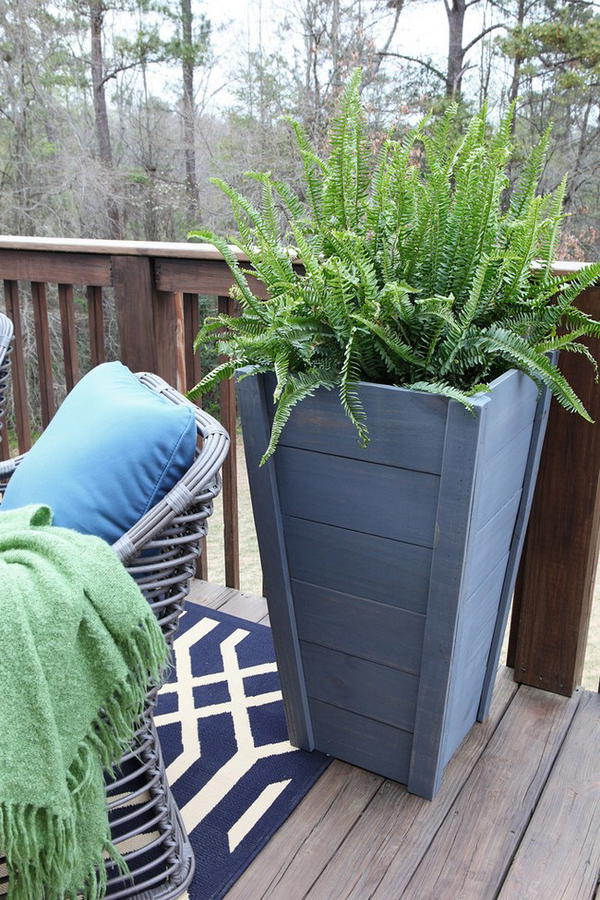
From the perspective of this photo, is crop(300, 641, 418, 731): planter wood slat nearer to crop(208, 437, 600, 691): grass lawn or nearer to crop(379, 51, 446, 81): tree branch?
crop(208, 437, 600, 691): grass lawn

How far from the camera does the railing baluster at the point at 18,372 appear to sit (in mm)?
2420

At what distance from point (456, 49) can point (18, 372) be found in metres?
8.75

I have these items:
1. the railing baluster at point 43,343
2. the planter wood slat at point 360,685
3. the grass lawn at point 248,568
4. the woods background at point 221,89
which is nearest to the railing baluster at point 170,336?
the railing baluster at point 43,343

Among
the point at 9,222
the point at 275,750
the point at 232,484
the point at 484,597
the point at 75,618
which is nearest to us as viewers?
the point at 75,618

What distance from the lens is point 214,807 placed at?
4.98 feet

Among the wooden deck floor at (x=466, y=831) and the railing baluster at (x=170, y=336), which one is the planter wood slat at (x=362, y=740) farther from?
the railing baluster at (x=170, y=336)

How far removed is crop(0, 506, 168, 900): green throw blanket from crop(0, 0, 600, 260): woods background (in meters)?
8.45

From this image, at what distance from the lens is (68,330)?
91.0 inches

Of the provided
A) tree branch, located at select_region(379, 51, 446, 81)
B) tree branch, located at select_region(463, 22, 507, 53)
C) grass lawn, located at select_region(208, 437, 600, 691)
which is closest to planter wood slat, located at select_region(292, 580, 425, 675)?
grass lawn, located at select_region(208, 437, 600, 691)

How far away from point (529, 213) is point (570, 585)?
0.91m

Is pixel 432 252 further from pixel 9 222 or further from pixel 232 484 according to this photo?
pixel 9 222

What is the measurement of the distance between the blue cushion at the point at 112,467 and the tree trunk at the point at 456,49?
370 inches

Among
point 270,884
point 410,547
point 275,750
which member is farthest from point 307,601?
point 270,884

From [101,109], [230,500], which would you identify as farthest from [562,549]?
[101,109]
